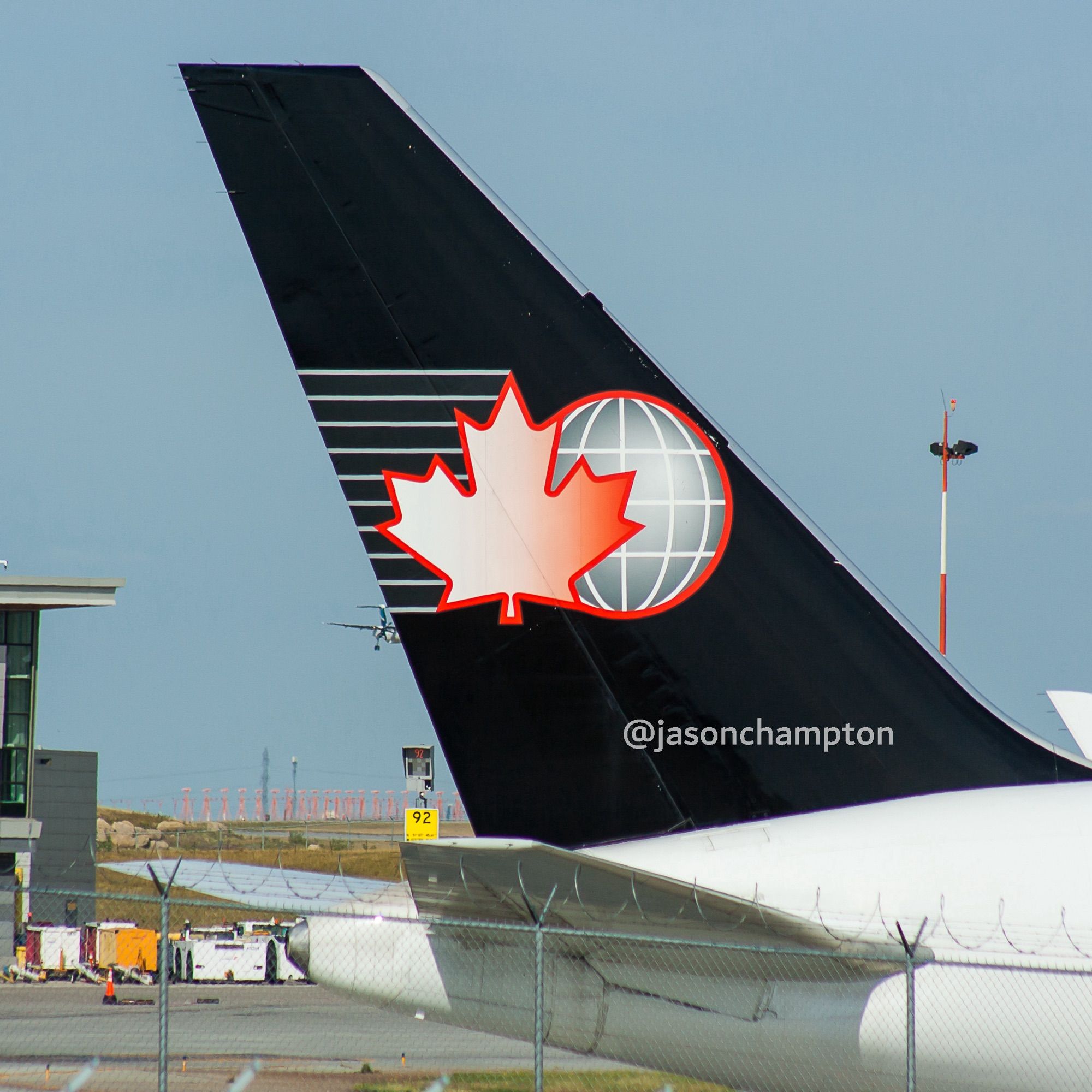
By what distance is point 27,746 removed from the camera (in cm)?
3956

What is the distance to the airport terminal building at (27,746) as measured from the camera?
127ft

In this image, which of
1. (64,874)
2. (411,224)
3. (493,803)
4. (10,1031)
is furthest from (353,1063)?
(64,874)

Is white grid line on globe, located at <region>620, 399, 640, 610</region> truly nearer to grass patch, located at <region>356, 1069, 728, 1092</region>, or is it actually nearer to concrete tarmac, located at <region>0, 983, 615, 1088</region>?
grass patch, located at <region>356, 1069, 728, 1092</region>

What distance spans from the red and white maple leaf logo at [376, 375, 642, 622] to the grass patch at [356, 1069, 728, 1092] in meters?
8.30

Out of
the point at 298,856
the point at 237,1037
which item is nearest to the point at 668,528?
the point at 237,1037

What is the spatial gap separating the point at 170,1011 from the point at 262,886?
21127 mm

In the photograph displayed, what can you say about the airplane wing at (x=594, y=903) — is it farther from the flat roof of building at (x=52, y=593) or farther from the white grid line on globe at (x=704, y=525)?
the flat roof of building at (x=52, y=593)

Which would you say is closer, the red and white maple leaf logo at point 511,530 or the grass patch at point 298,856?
the red and white maple leaf logo at point 511,530

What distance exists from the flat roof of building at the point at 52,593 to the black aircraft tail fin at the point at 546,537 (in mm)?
31936

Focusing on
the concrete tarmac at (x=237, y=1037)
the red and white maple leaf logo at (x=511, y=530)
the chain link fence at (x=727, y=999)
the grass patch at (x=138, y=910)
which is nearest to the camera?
the chain link fence at (x=727, y=999)

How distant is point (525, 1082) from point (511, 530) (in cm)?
1144

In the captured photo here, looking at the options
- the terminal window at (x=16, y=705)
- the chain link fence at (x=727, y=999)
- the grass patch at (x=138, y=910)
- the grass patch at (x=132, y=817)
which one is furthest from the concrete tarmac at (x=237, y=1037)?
the grass patch at (x=132, y=817)

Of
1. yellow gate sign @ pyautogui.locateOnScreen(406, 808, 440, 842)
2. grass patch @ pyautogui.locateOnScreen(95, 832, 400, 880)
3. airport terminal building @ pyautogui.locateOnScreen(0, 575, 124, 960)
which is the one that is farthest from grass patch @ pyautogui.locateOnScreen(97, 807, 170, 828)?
yellow gate sign @ pyautogui.locateOnScreen(406, 808, 440, 842)

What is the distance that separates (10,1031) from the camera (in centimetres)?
2511
